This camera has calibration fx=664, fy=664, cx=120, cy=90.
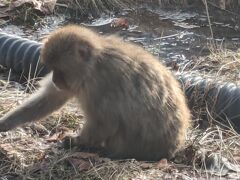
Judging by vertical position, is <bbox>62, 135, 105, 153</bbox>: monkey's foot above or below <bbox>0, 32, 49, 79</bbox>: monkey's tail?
below

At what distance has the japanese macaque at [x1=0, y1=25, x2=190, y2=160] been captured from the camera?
192 inches

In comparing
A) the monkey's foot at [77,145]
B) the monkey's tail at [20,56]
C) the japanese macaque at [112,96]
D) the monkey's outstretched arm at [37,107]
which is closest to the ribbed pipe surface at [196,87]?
the monkey's tail at [20,56]

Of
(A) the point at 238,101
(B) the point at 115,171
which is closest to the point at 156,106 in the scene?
(B) the point at 115,171

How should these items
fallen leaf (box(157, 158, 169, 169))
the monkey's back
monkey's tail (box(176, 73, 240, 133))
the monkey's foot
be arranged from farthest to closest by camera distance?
1. monkey's tail (box(176, 73, 240, 133))
2. the monkey's foot
3. fallen leaf (box(157, 158, 169, 169))
4. the monkey's back

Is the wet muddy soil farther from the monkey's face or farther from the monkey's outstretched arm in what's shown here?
the monkey's face

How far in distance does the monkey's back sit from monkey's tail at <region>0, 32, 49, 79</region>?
6.02ft

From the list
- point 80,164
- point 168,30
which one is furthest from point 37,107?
point 168,30

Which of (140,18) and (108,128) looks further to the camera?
(140,18)

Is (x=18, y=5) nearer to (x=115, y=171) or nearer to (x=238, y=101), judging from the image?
(x=238, y=101)

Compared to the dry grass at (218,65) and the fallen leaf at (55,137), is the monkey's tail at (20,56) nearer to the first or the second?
the fallen leaf at (55,137)

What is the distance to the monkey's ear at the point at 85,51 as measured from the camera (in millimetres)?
4852

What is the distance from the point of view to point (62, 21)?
29.9 feet

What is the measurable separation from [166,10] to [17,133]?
Answer: 4915 mm

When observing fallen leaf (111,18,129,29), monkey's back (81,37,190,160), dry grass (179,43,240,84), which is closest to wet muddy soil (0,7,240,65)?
fallen leaf (111,18,129,29)
